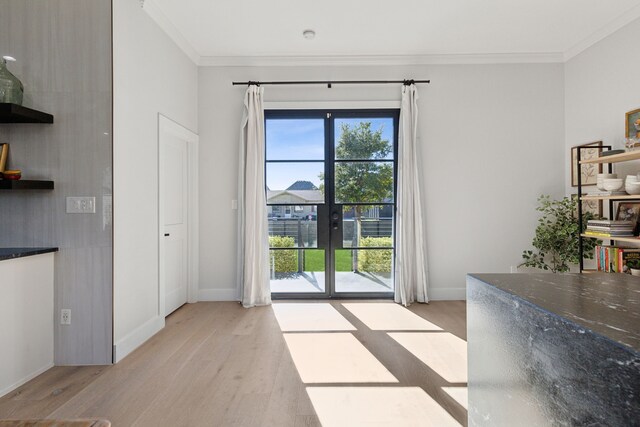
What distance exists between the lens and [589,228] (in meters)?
3.12

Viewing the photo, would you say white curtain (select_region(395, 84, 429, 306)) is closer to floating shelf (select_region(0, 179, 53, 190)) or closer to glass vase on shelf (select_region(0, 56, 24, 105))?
floating shelf (select_region(0, 179, 53, 190))

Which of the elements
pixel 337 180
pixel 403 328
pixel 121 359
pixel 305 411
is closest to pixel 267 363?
pixel 305 411

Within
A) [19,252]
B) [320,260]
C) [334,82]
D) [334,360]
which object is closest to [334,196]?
[320,260]

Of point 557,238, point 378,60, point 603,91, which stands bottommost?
point 557,238

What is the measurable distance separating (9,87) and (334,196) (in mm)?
3007

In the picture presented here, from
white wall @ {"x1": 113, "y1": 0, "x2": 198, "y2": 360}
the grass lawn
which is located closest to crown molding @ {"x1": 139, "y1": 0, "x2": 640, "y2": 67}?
white wall @ {"x1": 113, "y1": 0, "x2": 198, "y2": 360}

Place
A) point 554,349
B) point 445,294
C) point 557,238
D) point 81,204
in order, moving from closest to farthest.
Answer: point 554,349 < point 81,204 < point 557,238 < point 445,294

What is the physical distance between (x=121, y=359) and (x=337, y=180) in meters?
2.79

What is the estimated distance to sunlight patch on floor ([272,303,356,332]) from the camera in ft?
10.1

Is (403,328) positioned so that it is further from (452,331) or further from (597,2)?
(597,2)

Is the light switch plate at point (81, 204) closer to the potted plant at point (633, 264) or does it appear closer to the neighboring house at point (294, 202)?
the neighboring house at point (294, 202)

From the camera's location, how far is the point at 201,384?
2096 millimetres

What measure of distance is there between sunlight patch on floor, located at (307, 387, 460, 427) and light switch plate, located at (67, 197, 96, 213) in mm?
2034

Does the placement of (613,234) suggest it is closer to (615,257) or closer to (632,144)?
(615,257)
